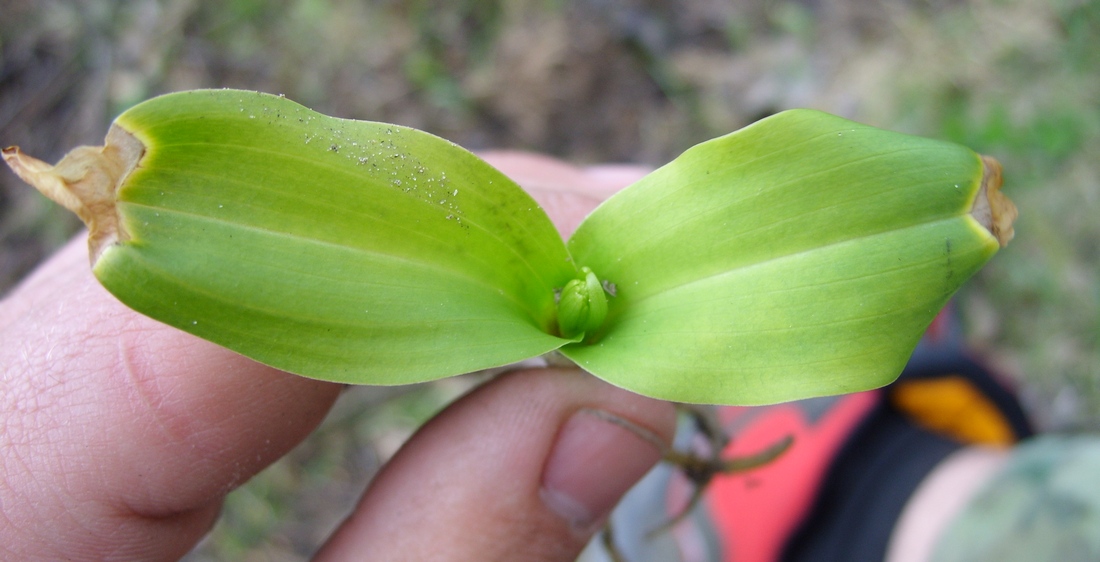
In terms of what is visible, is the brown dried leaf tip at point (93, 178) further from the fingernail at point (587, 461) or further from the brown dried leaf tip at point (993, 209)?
the brown dried leaf tip at point (993, 209)

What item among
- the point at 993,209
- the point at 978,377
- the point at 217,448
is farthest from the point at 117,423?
the point at 978,377

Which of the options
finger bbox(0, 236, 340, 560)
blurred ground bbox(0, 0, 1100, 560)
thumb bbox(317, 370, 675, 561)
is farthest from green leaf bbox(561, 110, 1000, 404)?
blurred ground bbox(0, 0, 1100, 560)

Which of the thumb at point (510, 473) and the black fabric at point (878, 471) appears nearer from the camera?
the thumb at point (510, 473)

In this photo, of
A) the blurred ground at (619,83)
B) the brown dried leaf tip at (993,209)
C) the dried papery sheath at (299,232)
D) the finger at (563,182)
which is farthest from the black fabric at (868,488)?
the dried papery sheath at (299,232)

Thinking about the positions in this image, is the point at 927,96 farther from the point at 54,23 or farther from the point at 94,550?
the point at 54,23

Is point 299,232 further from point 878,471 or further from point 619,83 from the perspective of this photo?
point 878,471

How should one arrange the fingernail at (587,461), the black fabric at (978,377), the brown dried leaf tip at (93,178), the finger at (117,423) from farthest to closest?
the black fabric at (978,377), the fingernail at (587,461), the finger at (117,423), the brown dried leaf tip at (93,178)
